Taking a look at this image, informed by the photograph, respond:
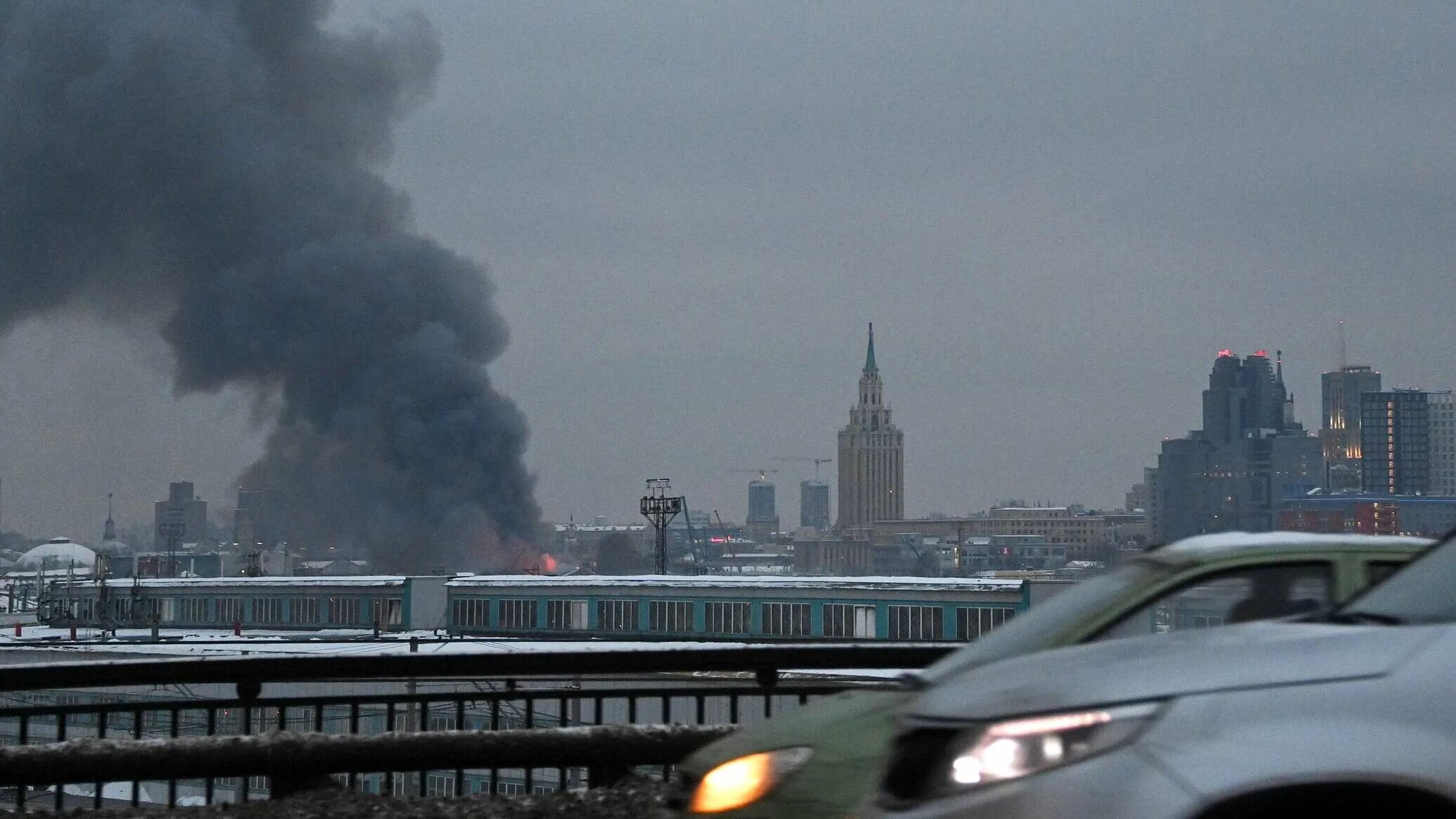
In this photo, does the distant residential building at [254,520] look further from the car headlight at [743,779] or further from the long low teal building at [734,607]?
the car headlight at [743,779]

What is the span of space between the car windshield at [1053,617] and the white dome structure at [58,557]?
5519 inches

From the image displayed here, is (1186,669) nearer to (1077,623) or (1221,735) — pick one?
(1221,735)

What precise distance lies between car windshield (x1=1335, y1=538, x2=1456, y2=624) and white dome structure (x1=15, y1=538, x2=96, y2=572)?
467 feet

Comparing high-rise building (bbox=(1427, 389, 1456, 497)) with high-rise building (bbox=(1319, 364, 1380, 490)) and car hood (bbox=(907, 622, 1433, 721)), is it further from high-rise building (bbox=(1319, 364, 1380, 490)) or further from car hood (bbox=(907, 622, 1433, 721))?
car hood (bbox=(907, 622, 1433, 721))

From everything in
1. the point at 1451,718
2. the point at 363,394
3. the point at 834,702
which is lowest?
the point at 834,702

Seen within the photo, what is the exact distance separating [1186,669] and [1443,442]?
6941 inches

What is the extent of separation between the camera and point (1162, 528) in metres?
120

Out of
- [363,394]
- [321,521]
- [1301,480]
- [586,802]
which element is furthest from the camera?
[1301,480]

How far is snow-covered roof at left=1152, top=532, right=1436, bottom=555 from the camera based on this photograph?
17.4ft

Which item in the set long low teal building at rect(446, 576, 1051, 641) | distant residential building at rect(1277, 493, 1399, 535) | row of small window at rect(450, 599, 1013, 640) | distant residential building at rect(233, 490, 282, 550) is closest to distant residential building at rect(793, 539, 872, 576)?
distant residential building at rect(233, 490, 282, 550)

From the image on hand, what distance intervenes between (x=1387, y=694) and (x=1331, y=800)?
24cm

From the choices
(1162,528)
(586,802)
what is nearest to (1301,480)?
(1162,528)

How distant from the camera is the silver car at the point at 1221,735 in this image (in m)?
3.02

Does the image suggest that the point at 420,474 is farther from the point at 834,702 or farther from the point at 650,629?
the point at 834,702
